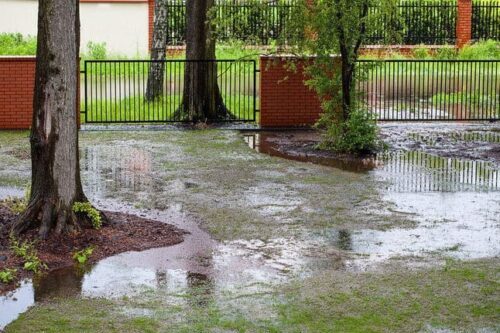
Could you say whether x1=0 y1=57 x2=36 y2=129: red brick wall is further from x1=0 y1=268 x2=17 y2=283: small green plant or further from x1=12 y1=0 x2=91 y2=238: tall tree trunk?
x1=0 y1=268 x2=17 y2=283: small green plant

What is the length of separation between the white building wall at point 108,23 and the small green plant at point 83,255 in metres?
25.5

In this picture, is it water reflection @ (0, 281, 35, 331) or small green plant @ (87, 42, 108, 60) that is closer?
water reflection @ (0, 281, 35, 331)

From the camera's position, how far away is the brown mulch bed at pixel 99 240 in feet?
34.6

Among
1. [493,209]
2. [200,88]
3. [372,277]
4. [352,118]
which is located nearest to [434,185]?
[493,209]

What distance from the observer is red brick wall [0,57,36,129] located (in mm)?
20141

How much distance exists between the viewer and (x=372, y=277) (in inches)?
396

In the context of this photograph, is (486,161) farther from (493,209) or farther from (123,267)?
(123,267)

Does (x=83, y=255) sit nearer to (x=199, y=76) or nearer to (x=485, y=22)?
(x=199, y=76)

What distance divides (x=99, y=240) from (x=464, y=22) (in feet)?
96.4

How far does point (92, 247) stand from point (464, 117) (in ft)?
45.0

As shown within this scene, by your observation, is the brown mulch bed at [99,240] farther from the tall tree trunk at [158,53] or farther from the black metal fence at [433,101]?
the tall tree trunk at [158,53]

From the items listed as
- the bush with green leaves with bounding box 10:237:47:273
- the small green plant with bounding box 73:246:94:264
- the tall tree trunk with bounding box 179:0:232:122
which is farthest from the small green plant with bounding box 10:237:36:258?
the tall tree trunk with bounding box 179:0:232:122

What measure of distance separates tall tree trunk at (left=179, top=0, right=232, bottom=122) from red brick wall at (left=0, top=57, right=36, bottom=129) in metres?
3.27

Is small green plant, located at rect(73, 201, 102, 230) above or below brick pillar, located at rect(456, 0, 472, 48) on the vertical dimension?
below
